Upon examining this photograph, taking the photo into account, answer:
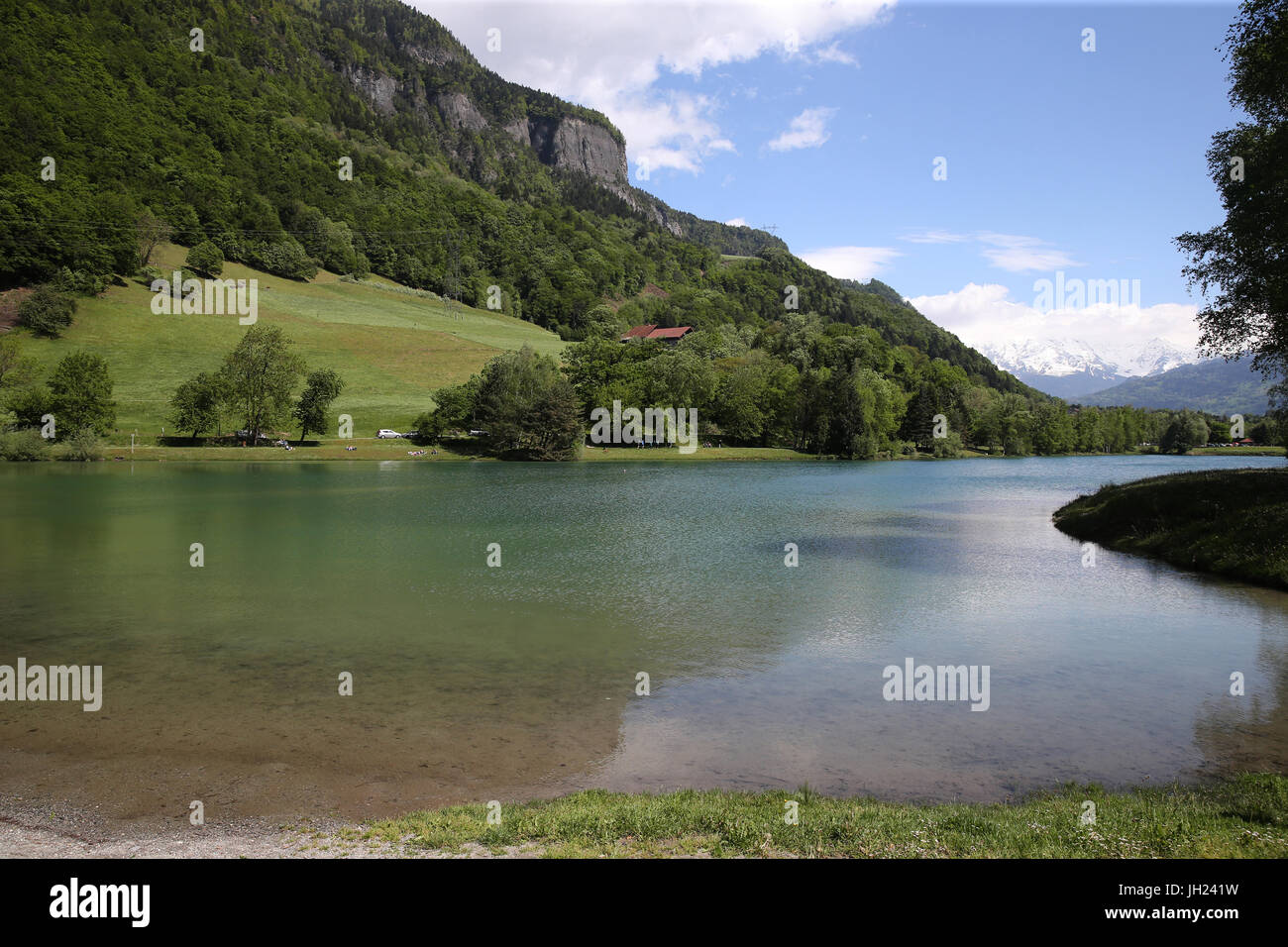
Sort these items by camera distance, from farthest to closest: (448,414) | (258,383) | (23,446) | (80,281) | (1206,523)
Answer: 1. (80,281)
2. (448,414)
3. (258,383)
4. (23,446)
5. (1206,523)

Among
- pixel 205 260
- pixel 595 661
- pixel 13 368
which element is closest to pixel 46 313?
pixel 13 368

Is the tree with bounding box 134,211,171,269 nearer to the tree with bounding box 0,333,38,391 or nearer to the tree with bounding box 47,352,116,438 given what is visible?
the tree with bounding box 0,333,38,391

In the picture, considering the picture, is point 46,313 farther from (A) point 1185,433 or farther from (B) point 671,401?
(A) point 1185,433

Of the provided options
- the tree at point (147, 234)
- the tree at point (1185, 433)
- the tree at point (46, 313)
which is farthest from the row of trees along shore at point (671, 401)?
the tree at point (147, 234)

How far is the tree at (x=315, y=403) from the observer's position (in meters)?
104

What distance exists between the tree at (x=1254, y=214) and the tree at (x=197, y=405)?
10030 centimetres

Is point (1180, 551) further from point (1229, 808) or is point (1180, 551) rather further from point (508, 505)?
point (508, 505)

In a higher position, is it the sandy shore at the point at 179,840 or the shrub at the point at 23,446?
the shrub at the point at 23,446

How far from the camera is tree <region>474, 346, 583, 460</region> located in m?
103

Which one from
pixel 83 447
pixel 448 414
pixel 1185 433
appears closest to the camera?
pixel 83 447

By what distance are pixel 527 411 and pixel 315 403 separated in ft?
93.9

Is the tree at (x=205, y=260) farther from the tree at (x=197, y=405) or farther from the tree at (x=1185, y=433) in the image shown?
the tree at (x=1185, y=433)

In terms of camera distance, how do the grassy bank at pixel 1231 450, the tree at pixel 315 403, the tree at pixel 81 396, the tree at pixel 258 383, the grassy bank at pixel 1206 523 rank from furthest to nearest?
the grassy bank at pixel 1231 450 < the tree at pixel 315 403 < the tree at pixel 258 383 < the tree at pixel 81 396 < the grassy bank at pixel 1206 523

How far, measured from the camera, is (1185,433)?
17675cm
